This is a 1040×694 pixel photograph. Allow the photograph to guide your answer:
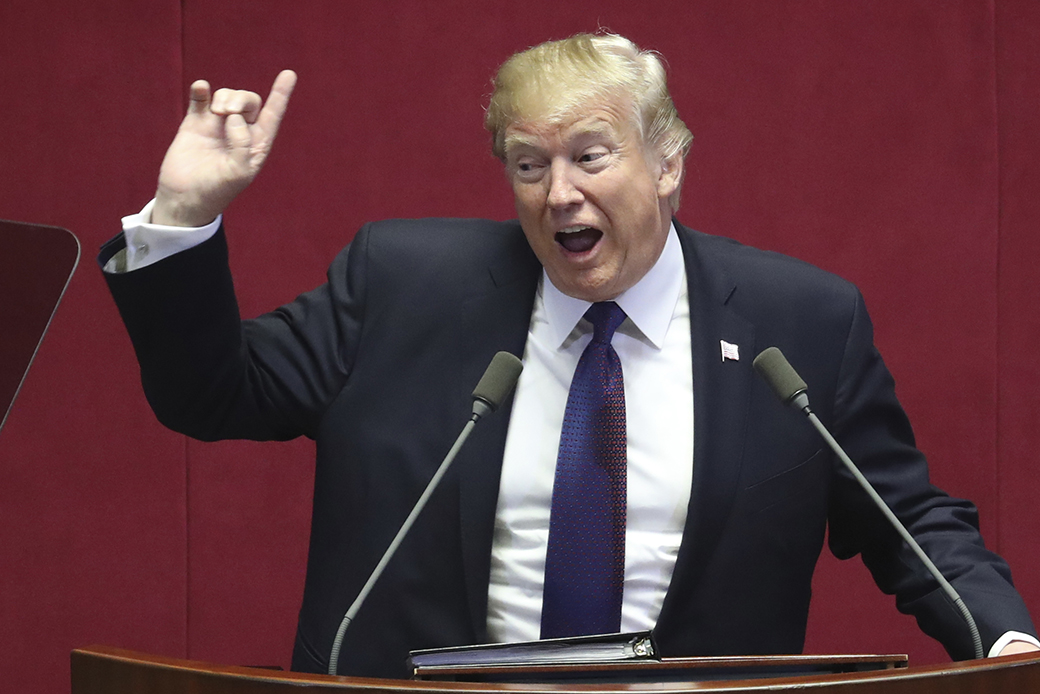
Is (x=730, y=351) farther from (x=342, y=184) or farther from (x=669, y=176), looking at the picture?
(x=342, y=184)

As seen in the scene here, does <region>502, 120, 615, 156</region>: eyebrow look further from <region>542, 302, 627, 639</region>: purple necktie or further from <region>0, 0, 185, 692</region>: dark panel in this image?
<region>0, 0, 185, 692</region>: dark panel

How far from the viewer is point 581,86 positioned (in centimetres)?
140

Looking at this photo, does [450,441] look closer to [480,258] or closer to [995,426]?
[480,258]

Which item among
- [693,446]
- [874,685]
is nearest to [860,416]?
[693,446]

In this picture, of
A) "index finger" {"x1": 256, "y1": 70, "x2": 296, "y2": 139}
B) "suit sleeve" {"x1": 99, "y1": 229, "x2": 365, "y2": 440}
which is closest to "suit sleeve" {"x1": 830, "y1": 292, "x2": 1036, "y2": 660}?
"suit sleeve" {"x1": 99, "y1": 229, "x2": 365, "y2": 440}

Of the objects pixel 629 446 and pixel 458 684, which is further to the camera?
pixel 629 446

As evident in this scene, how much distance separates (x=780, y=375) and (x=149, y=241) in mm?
653

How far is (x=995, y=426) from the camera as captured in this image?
2332 millimetres

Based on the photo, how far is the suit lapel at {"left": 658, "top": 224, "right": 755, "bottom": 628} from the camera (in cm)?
140

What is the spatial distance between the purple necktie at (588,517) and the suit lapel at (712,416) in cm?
7

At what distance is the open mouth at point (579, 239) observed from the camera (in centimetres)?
142

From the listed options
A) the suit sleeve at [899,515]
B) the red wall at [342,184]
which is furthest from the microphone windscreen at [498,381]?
the red wall at [342,184]

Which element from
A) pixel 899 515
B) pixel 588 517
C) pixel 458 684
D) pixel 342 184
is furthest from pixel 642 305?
pixel 342 184

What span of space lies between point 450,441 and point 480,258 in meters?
0.24
